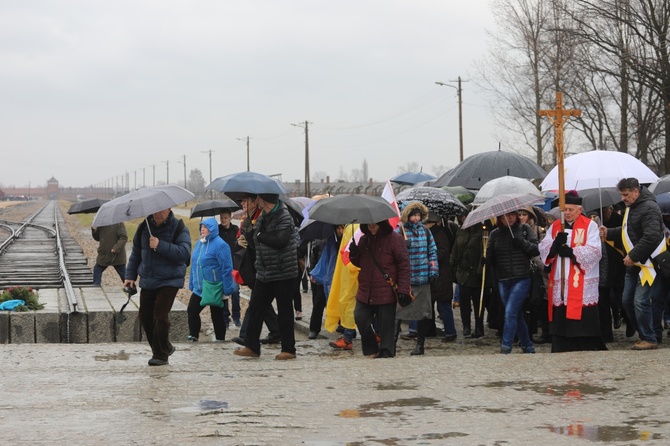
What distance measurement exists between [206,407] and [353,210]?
310cm

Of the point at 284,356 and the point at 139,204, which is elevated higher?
the point at 139,204

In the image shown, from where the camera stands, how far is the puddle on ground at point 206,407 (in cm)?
742

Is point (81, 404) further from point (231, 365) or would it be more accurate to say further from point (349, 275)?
point (349, 275)

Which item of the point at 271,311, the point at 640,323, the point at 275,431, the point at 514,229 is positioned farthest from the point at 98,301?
the point at 275,431

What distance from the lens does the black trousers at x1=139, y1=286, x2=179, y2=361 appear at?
977cm

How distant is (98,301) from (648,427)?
34.3 ft

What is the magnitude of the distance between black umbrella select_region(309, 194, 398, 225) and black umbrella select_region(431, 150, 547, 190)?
21.1 feet

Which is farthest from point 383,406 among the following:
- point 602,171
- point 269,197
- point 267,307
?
point 602,171

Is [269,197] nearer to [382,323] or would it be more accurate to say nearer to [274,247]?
[274,247]

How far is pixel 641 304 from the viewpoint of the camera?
10953 millimetres

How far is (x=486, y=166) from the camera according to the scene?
16656mm

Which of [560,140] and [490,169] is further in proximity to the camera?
[490,169]

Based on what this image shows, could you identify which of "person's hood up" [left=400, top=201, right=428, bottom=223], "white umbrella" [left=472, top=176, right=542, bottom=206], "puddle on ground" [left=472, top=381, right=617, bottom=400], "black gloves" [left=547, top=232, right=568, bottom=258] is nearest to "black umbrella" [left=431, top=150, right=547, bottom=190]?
"white umbrella" [left=472, top=176, right=542, bottom=206]

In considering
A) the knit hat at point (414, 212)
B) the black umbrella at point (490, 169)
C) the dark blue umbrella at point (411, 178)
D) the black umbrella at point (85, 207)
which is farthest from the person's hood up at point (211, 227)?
the dark blue umbrella at point (411, 178)
